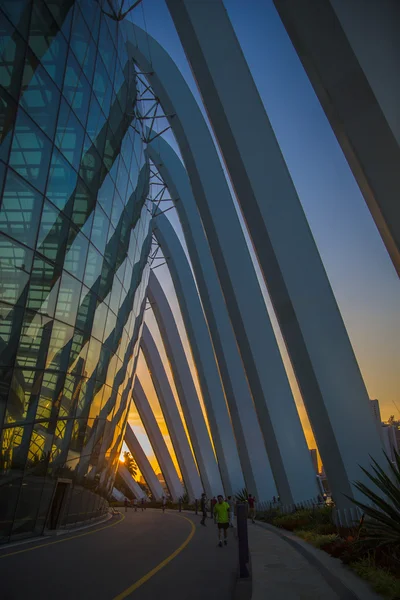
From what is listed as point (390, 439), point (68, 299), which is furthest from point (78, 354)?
point (390, 439)

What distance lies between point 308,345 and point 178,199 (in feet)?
61.3

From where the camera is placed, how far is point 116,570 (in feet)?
28.5

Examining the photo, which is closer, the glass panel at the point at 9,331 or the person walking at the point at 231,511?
the glass panel at the point at 9,331

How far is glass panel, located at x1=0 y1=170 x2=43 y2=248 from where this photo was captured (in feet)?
36.6

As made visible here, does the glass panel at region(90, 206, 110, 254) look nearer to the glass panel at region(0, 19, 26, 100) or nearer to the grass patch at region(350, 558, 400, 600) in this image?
the glass panel at region(0, 19, 26, 100)

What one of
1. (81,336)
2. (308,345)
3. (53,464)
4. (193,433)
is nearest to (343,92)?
(308,345)

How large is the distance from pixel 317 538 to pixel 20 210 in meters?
9.59

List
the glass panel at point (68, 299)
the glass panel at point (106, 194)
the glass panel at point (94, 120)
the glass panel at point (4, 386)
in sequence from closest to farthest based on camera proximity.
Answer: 1. the glass panel at point (4, 386)
2. the glass panel at point (68, 299)
3. the glass panel at point (94, 120)
4. the glass panel at point (106, 194)

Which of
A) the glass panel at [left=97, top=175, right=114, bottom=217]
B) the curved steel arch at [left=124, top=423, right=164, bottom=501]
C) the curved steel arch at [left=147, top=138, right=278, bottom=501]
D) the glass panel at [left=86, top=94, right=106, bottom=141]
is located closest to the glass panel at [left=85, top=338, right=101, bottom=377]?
the glass panel at [left=97, top=175, right=114, bottom=217]

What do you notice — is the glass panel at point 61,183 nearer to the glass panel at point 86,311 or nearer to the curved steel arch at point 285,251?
the glass panel at point 86,311

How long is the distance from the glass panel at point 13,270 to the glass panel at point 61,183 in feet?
6.29

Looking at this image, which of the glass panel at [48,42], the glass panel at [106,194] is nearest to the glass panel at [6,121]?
the glass panel at [48,42]

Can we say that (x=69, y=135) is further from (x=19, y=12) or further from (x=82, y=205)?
(x=19, y=12)

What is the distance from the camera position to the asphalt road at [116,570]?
22.1ft
